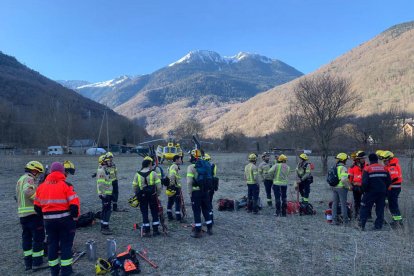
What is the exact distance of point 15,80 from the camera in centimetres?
12850

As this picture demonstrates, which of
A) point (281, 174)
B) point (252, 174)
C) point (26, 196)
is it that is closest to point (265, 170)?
point (252, 174)

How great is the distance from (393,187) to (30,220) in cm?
969

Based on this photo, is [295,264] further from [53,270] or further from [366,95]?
[366,95]

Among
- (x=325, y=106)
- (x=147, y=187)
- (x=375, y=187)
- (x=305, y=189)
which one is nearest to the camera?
(x=147, y=187)

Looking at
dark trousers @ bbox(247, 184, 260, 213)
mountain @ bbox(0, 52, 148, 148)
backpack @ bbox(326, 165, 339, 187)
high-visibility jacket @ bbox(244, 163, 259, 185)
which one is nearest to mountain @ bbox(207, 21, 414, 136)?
mountain @ bbox(0, 52, 148, 148)

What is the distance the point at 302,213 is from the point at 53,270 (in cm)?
869

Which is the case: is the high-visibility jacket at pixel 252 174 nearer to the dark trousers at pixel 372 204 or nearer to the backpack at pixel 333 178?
the backpack at pixel 333 178

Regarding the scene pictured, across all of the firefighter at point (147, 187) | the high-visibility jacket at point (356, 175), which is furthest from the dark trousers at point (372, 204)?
the firefighter at point (147, 187)

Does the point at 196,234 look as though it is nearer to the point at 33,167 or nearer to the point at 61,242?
the point at 61,242

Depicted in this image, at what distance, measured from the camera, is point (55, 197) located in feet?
21.5

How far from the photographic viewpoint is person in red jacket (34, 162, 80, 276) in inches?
257

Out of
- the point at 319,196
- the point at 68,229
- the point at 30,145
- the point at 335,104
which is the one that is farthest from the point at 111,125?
the point at 68,229

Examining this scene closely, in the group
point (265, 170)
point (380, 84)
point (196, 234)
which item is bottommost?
point (196, 234)

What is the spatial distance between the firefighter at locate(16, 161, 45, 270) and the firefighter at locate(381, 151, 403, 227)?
30.4ft
